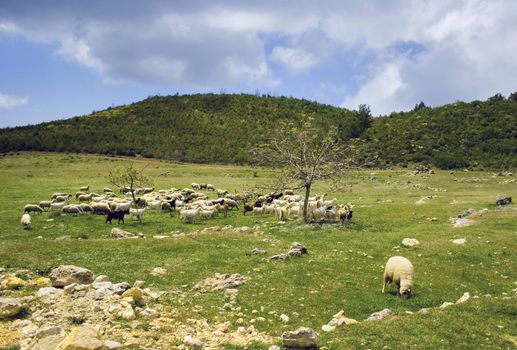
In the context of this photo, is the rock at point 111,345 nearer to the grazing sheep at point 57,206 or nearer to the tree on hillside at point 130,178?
the tree on hillside at point 130,178

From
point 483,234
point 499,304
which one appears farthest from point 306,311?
point 483,234

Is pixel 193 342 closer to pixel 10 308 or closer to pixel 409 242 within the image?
pixel 10 308

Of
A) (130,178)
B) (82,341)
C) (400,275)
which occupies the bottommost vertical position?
(400,275)

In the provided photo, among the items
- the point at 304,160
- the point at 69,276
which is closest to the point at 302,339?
the point at 69,276

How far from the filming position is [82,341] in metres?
9.62

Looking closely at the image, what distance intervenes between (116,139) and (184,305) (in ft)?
313

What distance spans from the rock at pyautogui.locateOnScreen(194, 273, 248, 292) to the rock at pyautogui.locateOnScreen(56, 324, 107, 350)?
6.57 metres

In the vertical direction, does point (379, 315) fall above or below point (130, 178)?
below

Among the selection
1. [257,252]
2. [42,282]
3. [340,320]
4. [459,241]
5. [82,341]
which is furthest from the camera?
[459,241]

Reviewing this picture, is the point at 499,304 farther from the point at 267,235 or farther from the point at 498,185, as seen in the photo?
the point at 498,185

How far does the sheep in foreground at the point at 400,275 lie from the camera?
51.5 feet

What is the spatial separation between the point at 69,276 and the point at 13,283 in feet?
6.82

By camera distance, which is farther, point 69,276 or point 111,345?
point 69,276

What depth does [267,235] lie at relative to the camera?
26.6 metres
